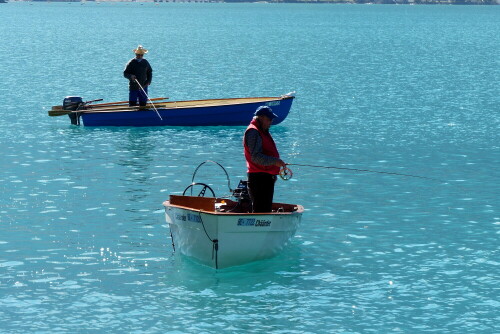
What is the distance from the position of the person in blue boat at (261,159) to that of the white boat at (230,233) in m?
0.39

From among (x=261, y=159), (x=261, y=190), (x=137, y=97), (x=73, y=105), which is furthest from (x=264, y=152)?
(x=73, y=105)

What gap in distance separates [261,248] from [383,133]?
19.0 metres

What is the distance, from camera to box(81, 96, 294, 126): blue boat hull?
120 feet

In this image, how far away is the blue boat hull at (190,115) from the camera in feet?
120

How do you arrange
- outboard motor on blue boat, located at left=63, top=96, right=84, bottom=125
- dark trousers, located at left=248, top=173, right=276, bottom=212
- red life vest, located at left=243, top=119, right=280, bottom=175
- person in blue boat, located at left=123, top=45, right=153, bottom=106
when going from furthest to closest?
1. outboard motor on blue boat, located at left=63, top=96, right=84, bottom=125
2. person in blue boat, located at left=123, top=45, right=153, bottom=106
3. dark trousers, located at left=248, top=173, right=276, bottom=212
4. red life vest, located at left=243, top=119, right=280, bottom=175

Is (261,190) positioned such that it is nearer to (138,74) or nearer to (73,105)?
(138,74)

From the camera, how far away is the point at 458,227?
2186 centimetres

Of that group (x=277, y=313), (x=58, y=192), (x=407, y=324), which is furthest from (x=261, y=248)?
(x=58, y=192)

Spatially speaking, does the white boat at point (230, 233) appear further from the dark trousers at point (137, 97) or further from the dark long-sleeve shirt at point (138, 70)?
the dark trousers at point (137, 97)

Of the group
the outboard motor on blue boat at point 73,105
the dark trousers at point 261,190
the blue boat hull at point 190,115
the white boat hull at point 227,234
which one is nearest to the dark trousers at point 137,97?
the blue boat hull at point 190,115

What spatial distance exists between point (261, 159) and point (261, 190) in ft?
2.46

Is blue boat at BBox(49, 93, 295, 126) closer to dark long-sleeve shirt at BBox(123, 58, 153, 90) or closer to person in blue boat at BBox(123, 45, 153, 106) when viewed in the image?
person in blue boat at BBox(123, 45, 153, 106)

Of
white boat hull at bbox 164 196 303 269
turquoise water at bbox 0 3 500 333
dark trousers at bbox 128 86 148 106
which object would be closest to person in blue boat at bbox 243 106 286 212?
white boat hull at bbox 164 196 303 269

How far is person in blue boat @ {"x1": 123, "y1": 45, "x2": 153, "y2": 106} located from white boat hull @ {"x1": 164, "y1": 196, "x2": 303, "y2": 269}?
17.7 m
